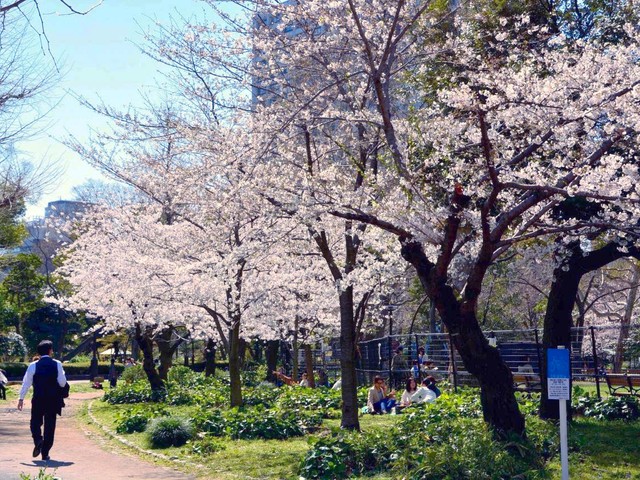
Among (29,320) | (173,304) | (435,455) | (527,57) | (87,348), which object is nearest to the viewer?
(435,455)

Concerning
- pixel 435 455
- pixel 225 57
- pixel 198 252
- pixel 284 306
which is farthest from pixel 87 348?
pixel 435 455

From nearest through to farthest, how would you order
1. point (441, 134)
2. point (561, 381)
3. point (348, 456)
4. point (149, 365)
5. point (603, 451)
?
point (561, 381) → point (348, 456) → point (603, 451) → point (441, 134) → point (149, 365)

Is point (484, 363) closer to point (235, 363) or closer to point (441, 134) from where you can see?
point (441, 134)

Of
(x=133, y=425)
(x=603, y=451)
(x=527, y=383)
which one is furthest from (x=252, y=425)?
(x=527, y=383)

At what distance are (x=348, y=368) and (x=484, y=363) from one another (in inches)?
131

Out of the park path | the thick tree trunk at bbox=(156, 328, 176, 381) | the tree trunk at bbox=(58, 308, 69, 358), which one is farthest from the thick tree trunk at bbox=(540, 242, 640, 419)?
the tree trunk at bbox=(58, 308, 69, 358)

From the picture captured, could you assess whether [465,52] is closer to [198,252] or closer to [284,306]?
[198,252]

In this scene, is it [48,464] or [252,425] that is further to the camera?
[252,425]

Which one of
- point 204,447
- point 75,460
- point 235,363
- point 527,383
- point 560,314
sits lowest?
point 75,460

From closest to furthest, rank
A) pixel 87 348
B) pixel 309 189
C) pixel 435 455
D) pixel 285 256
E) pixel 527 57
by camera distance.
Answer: pixel 435 455, pixel 309 189, pixel 527 57, pixel 285 256, pixel 87 348

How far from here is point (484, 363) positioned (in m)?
8.90

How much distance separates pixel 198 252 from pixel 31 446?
5.29 m

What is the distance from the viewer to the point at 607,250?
443 inches

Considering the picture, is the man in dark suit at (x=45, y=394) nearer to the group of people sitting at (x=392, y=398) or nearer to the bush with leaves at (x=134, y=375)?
the group of people sitting at (x=392, y=398)
